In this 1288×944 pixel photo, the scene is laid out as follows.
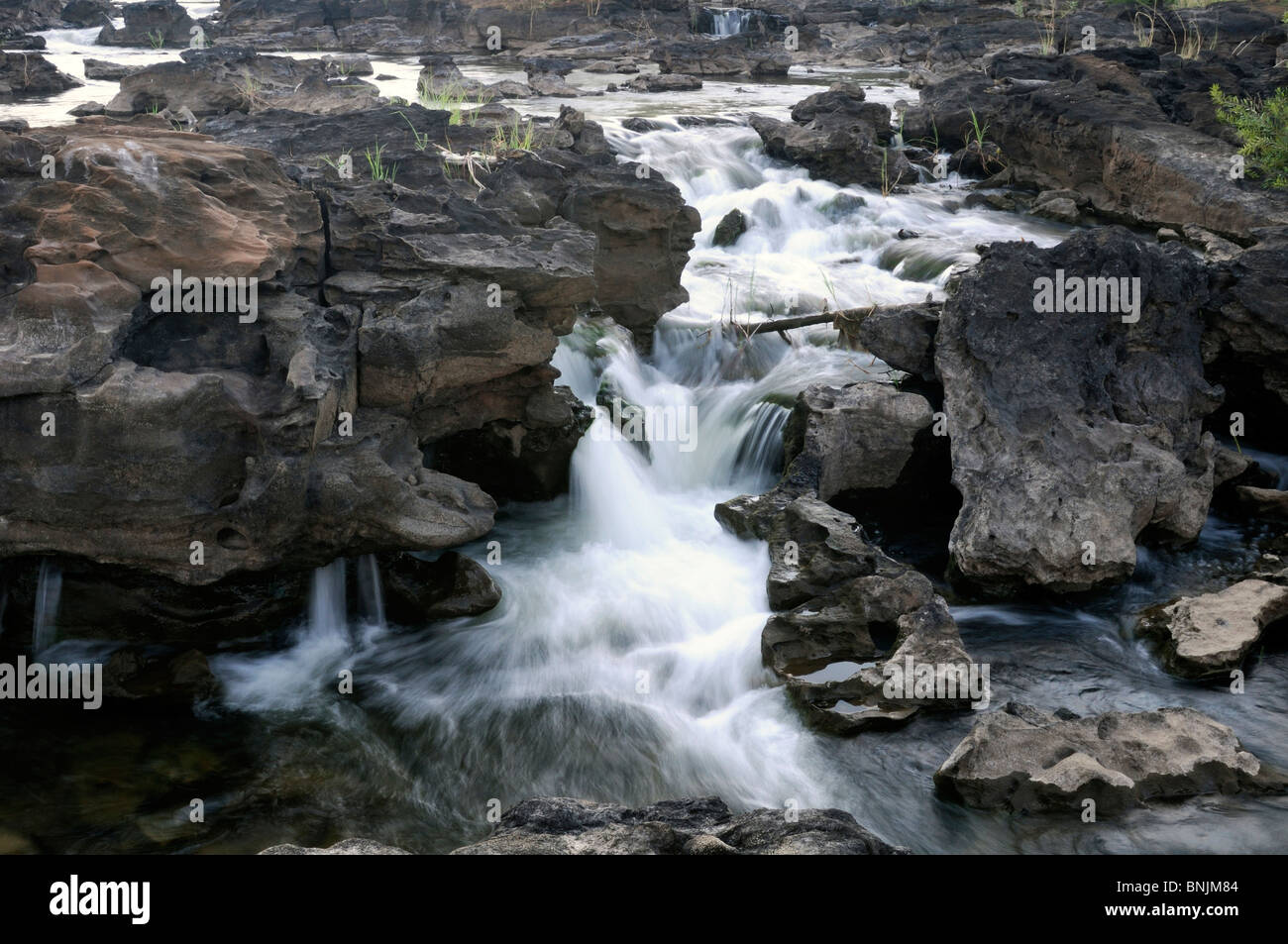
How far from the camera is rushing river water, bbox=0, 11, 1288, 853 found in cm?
546

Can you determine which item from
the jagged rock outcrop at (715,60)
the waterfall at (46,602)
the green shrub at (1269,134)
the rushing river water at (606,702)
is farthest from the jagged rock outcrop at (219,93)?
the green shrub at (1269,134)

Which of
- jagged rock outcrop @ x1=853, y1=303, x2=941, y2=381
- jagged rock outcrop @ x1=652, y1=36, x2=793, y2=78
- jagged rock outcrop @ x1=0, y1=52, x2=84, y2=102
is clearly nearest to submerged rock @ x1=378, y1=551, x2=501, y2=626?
jagged rock outcrop @ x1=853, y1=303, x2=941, y2=381

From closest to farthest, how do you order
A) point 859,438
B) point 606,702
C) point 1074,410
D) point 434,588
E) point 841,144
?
point 606,702 < point 434,588 < point 1074,410 < point 859,438 < point 841,144

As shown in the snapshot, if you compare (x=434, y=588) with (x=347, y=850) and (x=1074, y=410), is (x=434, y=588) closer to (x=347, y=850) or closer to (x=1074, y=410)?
(x=347, y=850)

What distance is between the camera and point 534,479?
27.9 ft

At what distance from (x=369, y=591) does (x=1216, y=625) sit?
5.36 metres

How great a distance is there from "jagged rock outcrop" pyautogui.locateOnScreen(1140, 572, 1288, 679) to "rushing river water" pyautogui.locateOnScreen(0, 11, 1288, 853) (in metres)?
0.15

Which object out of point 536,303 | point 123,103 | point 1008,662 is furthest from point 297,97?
point 1008,662

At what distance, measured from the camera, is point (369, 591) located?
727cm

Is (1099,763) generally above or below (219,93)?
below

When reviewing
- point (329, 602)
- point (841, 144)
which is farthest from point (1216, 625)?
point (841, 144)

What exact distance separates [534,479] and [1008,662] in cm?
371

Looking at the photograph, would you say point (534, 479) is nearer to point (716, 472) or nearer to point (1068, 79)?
point (716, 472)

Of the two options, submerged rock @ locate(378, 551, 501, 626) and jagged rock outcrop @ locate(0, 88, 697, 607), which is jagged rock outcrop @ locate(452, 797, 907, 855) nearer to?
jagged rock outcrop @ locate(0, 88, 697, 607)
